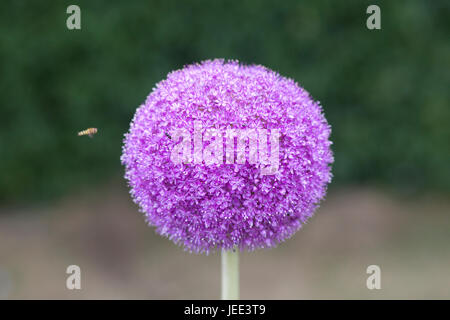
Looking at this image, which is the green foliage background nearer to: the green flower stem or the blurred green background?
the blurred green background

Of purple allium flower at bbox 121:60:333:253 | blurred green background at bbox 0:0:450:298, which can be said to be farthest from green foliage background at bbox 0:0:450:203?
purple allium flower at bbox 121:60:333:253

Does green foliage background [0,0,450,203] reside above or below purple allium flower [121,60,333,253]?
above

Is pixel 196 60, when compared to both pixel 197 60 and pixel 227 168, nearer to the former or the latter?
pixel 197 60

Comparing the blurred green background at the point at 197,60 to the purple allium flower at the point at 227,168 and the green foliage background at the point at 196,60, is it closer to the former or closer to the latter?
Answer: the green foliage background at the point at 196,60

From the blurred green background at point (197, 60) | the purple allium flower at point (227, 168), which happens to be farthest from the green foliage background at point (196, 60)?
the purple allium flower at point (227, 168)

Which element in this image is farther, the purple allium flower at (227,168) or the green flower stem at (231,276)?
the green flower stem at (231,276)

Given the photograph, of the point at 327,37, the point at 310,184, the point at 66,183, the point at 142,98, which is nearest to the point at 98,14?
the point at 142,98

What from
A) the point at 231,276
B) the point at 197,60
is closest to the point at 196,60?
the point at 197,60

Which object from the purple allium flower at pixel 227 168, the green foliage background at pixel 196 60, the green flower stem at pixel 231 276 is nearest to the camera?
the purple allium flower at pixel 227 168

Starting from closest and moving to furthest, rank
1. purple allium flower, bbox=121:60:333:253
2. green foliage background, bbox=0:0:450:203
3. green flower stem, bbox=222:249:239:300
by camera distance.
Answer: purple allium flower, bbox=121:60:333:253
green flower stem, bbox=222:249:239:300
green foliage background, bbox=0:0:450:203
